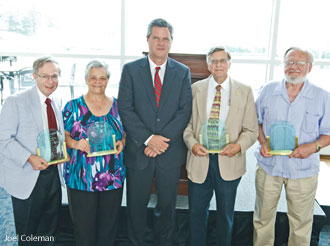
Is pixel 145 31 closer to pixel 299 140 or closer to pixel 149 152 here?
pixel 149 152

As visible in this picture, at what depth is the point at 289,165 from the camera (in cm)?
210

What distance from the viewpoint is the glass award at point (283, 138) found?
2.02 meters

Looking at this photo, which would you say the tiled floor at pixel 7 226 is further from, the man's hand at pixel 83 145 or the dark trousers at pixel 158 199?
the man's hand at pixel 83 145

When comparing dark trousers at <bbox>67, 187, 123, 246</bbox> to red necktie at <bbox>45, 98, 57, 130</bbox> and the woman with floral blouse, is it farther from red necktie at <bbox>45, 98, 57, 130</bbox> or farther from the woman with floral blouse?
red necktie at <bbox>45, 98, 57, 130</bbox>

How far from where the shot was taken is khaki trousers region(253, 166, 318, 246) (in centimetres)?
213

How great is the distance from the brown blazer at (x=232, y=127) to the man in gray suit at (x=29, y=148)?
920mm

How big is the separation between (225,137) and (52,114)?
45.0 inches

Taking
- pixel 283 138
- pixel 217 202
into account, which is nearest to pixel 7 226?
pixel 217 202

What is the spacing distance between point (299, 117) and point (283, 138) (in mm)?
185

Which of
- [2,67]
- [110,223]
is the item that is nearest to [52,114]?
[110,223]

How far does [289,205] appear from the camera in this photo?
2199 millimetres

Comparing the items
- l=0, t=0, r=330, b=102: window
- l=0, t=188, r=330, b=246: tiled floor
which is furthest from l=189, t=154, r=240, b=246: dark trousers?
l=0, t=0, r=330, b=102: window

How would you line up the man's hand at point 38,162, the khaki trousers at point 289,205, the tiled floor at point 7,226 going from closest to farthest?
the man's hand at point 38,162 < the khaki trousers at point 289,205 < the tiled floor at point 7,226

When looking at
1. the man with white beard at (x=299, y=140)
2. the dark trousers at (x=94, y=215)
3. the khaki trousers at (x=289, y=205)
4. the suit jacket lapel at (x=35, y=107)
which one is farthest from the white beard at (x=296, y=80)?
the suit jacket lapel at (x=35, y=107)
